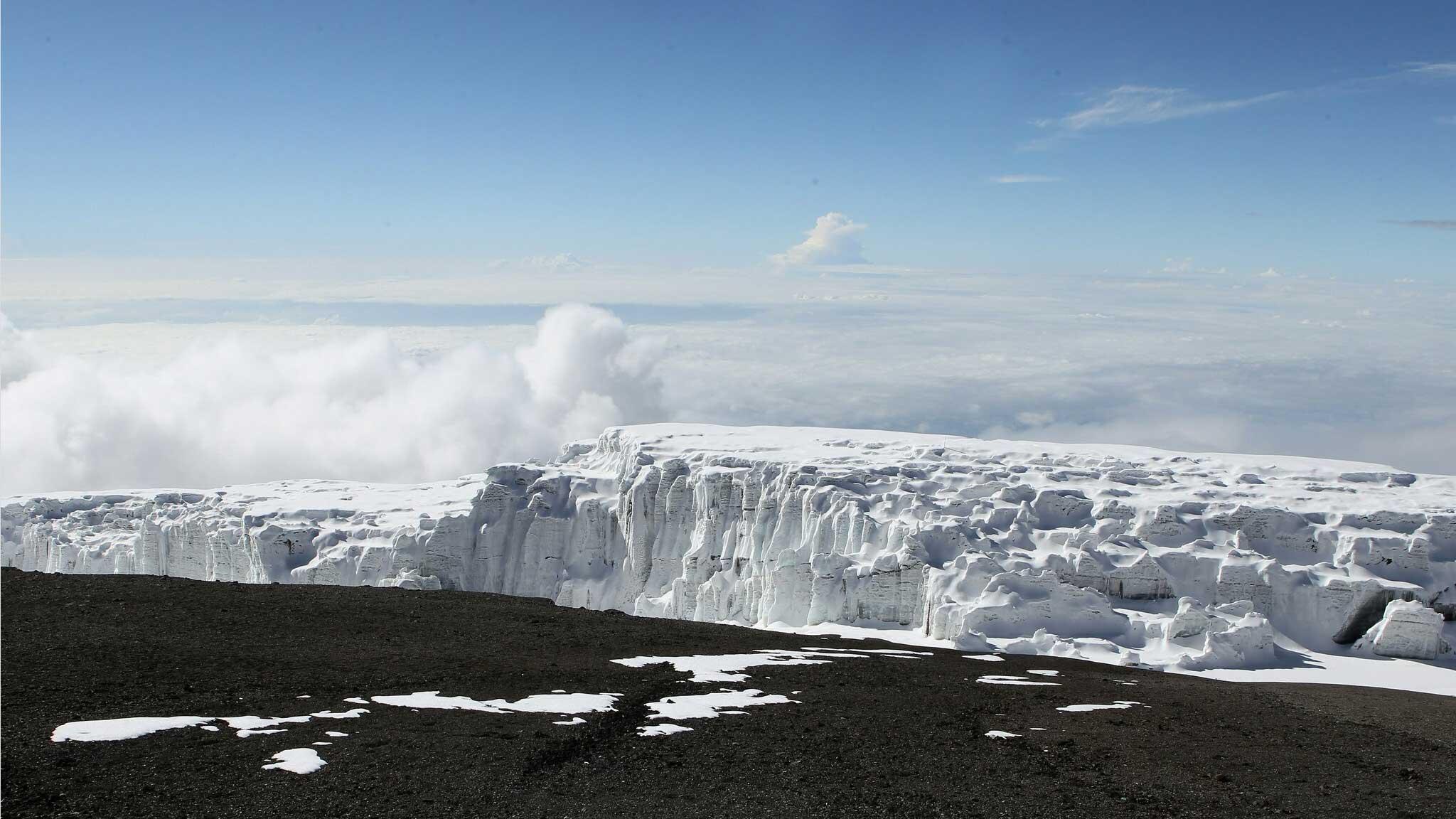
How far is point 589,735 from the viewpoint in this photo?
2264cm

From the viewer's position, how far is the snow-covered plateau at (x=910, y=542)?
1939 inches

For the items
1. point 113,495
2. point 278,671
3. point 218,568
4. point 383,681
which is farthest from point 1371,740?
point 113,495

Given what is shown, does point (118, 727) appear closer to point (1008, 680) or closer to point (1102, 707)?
point (1102, 707)

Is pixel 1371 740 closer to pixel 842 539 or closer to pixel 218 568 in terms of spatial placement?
pixel 842 539

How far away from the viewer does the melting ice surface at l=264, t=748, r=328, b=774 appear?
18.8 meters

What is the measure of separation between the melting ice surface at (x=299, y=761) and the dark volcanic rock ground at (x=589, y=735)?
270 mm

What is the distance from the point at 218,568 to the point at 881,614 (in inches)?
2101

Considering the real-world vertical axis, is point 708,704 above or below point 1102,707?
above

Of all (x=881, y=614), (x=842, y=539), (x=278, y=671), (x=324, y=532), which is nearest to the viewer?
(x=278, y=671)

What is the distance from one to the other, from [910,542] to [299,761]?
39.9 metres

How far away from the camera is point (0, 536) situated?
88000mm

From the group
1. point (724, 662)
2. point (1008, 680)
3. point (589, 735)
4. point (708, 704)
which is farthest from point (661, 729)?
point (1008, 680)

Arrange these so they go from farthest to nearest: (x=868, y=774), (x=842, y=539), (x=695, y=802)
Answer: (x=842, y=539)
(x=868, y=774)
(x=695, y=802)

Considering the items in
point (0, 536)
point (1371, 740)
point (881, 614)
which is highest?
point (1371, 740)
